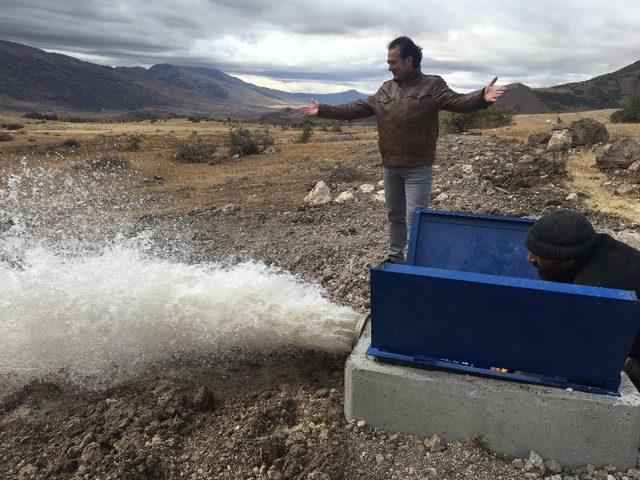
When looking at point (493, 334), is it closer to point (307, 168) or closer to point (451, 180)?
point (451, 180)

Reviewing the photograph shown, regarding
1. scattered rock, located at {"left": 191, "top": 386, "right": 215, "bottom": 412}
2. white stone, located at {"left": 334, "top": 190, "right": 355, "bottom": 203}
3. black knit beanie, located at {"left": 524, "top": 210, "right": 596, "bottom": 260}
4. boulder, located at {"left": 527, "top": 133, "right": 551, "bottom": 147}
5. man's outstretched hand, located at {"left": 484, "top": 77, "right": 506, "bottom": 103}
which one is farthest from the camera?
boulder, located at {"left": 527, "top": 133, "right": 551, "bottom": 147}

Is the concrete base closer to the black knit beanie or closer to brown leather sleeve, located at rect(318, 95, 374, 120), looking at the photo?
the black knit beanie

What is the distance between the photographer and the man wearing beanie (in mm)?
2438

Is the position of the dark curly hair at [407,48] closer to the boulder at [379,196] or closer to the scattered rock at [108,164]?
the boulder at [379,196]

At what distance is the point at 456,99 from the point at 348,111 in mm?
1083

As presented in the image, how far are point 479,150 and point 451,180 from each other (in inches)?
130

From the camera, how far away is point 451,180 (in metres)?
9.18

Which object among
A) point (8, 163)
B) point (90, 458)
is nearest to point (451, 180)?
point (90, 458)

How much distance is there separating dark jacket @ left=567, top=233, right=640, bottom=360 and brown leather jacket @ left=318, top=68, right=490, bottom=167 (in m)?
1.75

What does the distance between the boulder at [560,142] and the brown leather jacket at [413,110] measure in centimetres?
882

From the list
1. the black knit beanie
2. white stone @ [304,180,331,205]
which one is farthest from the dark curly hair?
white stone @ [304,180,331,205]

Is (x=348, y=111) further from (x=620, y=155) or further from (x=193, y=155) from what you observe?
(x=193, y=155)

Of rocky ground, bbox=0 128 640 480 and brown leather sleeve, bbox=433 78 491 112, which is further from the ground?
brown leather sleeve, bbox=433 78 491 112

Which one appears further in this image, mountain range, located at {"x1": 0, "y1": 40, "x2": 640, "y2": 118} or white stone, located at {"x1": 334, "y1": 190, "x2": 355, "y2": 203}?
mountain range, located at {"x1": 0, "y1": 40, "x2": 640, "y2": 118}
